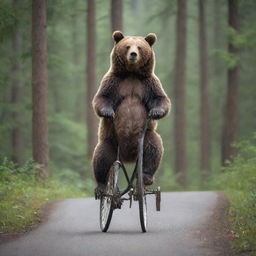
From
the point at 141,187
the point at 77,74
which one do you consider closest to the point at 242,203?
the point at 141,187

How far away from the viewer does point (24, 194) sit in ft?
39.8

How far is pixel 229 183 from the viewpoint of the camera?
50.6ft

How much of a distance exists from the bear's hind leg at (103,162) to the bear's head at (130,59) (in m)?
1.11

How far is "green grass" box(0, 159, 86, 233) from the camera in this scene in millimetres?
9305

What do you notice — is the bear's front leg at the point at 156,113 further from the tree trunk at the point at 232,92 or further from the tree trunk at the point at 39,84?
the tree trunk at the point at 232,92

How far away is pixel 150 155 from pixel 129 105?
2.51ft

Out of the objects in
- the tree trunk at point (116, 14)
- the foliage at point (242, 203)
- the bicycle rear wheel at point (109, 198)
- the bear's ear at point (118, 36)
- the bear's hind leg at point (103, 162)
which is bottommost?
the foliage at point (242, 203)

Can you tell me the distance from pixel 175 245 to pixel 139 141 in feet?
4.90

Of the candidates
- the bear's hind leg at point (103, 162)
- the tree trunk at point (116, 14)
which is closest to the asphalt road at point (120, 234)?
the bear's hind leg at point (103, 162)

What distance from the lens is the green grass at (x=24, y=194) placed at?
930cm

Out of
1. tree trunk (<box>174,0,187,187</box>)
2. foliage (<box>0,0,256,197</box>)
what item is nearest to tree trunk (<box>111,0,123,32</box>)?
foliage (<box>0,0,256,197</box>)

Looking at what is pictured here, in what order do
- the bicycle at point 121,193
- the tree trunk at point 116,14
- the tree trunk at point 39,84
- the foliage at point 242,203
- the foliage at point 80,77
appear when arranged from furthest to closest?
1. the foliage at point 80,77
2. the tree trunk at point 116,14
3. the tree trunk at point 39,84
4. the bicycle at point 121,193
5. the foliage at point 242,203

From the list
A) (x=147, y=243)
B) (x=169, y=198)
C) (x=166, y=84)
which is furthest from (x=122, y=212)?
(x=166, y=84)

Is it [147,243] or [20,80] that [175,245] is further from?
[20,80]
